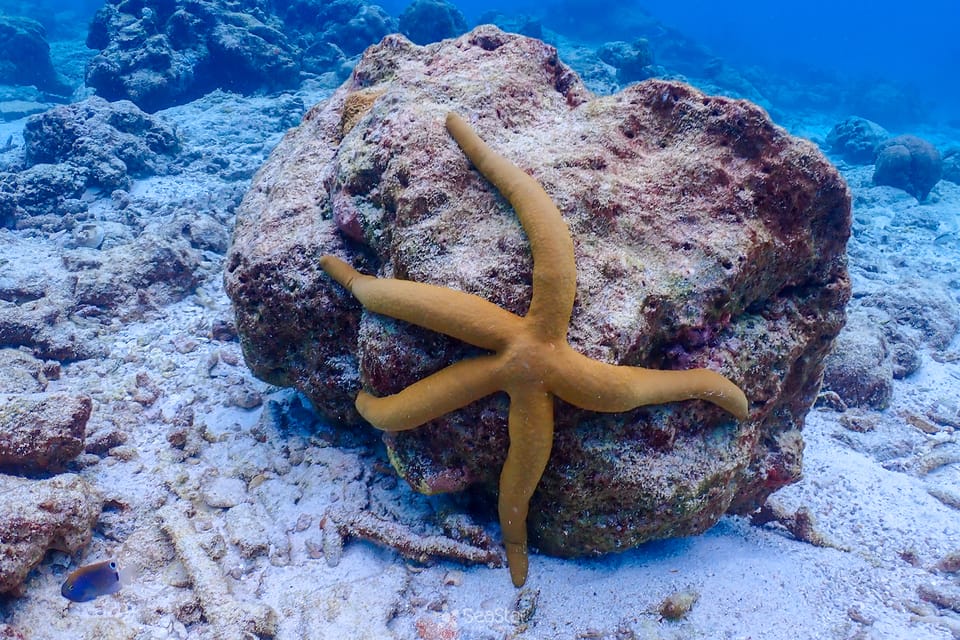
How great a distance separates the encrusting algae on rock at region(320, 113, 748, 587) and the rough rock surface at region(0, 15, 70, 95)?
20.1 m

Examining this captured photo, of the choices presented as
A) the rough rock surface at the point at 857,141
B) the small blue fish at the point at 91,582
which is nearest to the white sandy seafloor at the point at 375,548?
the small blue fish at the point at 91,582

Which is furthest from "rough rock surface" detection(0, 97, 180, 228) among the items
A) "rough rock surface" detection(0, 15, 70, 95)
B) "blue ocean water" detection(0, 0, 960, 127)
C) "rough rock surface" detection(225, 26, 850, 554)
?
"rough rock surface" detection(0, 15, 70, 95)

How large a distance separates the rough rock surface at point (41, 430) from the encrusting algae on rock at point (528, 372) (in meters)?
2.30

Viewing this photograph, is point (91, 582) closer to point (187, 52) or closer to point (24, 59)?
point (187, 52)

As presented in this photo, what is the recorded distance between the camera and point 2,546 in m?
2.64

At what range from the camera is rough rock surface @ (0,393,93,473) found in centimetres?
329

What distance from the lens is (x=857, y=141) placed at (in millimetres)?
17641

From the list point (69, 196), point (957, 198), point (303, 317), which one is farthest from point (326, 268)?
point (957, 198)

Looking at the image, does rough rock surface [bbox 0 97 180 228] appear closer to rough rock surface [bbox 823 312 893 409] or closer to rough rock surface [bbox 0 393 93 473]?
rough rock surface [bbox 0 393 93 473]

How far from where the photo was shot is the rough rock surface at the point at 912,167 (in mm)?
13516

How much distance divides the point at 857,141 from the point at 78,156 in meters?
21.6

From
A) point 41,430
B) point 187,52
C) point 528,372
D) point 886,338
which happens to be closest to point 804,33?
point 187,52

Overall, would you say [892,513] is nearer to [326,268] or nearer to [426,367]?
[426,367]

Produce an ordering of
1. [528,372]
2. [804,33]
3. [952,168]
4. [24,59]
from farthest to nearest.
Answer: [804,33], [24,59], [952,168], [528,372]
